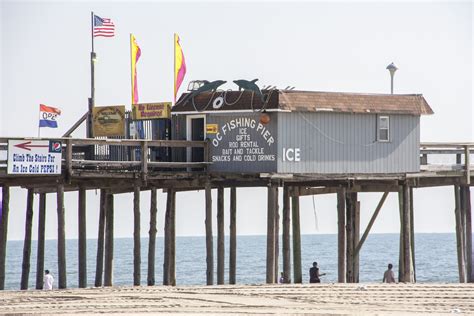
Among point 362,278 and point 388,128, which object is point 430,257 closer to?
point 362,278

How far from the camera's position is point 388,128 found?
153 feet

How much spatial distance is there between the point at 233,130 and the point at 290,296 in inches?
318

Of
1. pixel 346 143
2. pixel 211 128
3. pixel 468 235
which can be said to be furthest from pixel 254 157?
pixel 468 235

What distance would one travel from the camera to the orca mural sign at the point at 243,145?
44.5 meters

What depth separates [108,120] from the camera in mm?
48156

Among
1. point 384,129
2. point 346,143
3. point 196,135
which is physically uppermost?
point 384,129

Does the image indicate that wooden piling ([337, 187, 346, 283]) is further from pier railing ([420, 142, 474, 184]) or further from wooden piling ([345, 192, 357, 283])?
pier railing ([420, 142, 474, 184])

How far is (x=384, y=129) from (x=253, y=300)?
10949mm

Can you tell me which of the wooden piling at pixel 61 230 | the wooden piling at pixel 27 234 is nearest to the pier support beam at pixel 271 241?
the wooden piling at pixel 61 230

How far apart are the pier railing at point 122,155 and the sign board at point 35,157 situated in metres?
0.16

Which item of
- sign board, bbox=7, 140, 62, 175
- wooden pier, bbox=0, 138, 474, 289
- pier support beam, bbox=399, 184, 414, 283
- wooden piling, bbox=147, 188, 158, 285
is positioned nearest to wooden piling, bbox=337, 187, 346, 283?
wooden pier, bbox=0, 138, 474, 289

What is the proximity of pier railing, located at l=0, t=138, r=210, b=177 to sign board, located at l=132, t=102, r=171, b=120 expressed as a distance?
1245 millimetres

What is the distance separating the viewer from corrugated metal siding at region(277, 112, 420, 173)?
44.7 metres

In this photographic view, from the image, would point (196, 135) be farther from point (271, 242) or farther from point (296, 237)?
point (296, 237)
